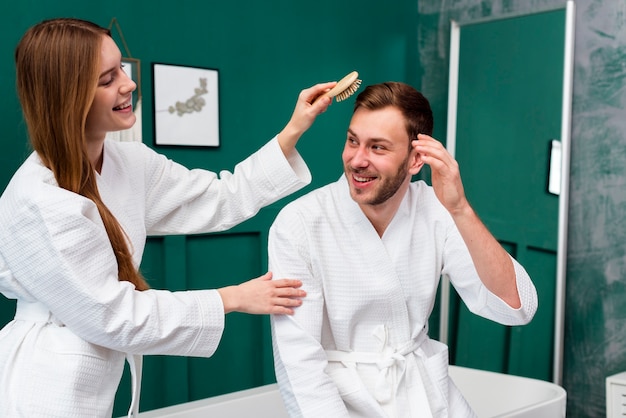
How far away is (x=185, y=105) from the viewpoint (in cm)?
317

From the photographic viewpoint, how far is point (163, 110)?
3.11 metres

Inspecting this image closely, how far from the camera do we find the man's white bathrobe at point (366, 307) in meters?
1.88

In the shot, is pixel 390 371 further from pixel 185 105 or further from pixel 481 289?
pixel 185 105

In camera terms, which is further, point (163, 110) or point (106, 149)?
point (163, 110)

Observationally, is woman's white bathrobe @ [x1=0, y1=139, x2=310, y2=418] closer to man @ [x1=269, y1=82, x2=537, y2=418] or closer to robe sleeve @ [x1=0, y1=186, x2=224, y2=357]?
robe sleeve @ [x1=0, y1=186, x2=224, y2=357]

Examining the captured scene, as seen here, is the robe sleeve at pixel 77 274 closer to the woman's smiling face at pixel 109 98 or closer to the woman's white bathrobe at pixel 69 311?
the woman's white bathrobe at pixel 69 311

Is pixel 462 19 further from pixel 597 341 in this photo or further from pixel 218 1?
pixel 597 341

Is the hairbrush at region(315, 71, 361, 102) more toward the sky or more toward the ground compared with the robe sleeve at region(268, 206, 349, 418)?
more toward the sky

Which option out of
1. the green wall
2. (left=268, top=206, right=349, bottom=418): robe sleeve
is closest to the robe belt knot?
(left=268, top=206, right=349, bottom=418): robe sleeve

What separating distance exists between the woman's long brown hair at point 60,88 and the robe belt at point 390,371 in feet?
2.50

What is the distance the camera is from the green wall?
2.92 meters

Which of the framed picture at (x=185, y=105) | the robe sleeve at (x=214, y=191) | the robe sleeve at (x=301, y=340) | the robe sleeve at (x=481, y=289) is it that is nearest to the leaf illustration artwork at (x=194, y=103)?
the framed picture at (x=185, y=105)

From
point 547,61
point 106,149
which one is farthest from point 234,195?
point 547,61

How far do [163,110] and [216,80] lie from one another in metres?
0.28
